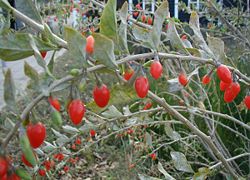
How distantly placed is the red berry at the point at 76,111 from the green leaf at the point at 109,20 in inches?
7.1

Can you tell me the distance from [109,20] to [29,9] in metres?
0.19

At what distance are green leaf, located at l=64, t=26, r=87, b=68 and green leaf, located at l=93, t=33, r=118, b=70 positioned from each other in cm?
3

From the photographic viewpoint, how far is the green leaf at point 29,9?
93cm

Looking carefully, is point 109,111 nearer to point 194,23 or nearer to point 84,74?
point 194,23

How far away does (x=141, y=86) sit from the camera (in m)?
0.87

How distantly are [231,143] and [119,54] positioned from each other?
2.74m

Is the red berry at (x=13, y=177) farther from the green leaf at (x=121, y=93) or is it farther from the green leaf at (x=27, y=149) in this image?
the green leaf at (x=121, y=93)

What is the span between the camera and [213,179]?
11.0 feet

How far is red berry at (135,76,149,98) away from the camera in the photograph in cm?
86

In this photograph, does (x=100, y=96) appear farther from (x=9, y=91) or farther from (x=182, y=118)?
(x=182, y=118)

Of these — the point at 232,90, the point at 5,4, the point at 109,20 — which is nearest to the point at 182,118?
the point at 232,90

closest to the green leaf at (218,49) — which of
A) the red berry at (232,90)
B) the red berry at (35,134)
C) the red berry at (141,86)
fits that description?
the red berry at (232,90)

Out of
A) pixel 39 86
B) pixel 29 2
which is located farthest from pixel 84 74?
pixel 29 2

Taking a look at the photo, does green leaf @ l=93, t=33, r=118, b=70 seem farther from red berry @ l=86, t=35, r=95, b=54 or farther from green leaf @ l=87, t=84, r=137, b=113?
green leaf @ l=87, t=84, r=137, b=113
